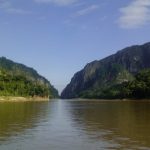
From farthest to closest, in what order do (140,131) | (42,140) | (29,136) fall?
(140,131)
(29,136)
(42,140)

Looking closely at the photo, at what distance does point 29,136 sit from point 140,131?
12721 millimetres

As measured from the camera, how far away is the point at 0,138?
37531 millimetres

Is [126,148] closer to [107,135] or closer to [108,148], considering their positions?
[108,148]

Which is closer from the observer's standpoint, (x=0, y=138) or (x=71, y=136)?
(x=0, y=138)

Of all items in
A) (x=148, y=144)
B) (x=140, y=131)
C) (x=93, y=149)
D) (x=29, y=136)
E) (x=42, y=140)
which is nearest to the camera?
(x=93, y=149)

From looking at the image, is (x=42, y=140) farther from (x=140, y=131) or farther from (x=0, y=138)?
(x=140, y=131)

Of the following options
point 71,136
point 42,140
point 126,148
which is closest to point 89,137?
point 71,136

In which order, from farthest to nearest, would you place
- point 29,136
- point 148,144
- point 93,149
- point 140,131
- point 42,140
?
point 140,131
point 29,136
point 42,140
point 148,144
point 93,149

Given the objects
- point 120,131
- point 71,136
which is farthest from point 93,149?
point 120,131

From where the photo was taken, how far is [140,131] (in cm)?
4462

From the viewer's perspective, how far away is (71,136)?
4019 cm

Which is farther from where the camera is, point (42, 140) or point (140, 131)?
point (140, 131)

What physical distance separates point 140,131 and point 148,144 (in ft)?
33.7

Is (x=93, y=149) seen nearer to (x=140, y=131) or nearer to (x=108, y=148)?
(x=108, y=148)
